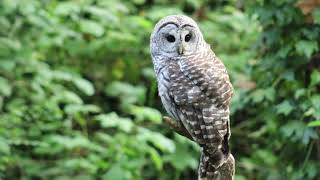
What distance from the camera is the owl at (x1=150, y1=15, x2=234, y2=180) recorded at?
10.2 feet

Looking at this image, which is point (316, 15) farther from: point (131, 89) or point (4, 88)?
point (4, 88)

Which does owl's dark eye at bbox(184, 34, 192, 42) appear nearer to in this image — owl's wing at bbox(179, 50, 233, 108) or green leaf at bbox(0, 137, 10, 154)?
owl's wing at bbox(179, 50, 233, 108)

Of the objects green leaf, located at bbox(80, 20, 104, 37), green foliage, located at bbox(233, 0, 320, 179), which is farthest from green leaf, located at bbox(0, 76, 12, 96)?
green foliage, located at bbox(233, 0, 320, 179)

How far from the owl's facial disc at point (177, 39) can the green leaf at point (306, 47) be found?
1.16 m

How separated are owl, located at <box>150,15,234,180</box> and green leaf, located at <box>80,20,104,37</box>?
71.7 inches

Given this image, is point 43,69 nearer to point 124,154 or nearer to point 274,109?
point 124,154

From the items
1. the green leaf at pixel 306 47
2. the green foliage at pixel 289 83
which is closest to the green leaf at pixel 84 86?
the green foliage at pixel 289 83

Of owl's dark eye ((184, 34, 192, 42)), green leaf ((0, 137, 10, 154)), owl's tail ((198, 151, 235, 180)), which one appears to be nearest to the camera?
owl's tail ((198, 151, 235, 180))

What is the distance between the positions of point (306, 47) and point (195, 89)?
1.24m

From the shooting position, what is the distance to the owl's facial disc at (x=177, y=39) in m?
3.17

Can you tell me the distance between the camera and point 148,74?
5.64m

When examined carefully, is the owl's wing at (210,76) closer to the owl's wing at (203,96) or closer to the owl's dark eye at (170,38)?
the owl's wing at (203,96)

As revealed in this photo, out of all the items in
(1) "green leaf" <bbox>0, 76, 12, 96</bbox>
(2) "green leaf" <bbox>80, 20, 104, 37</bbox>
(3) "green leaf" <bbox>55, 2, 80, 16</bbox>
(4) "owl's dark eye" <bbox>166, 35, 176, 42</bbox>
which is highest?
(4) "owl's dark eye" <bbox>166, 35, 176, 42</bbox>

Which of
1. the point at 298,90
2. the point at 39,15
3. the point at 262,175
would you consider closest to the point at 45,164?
the point at 39,15
